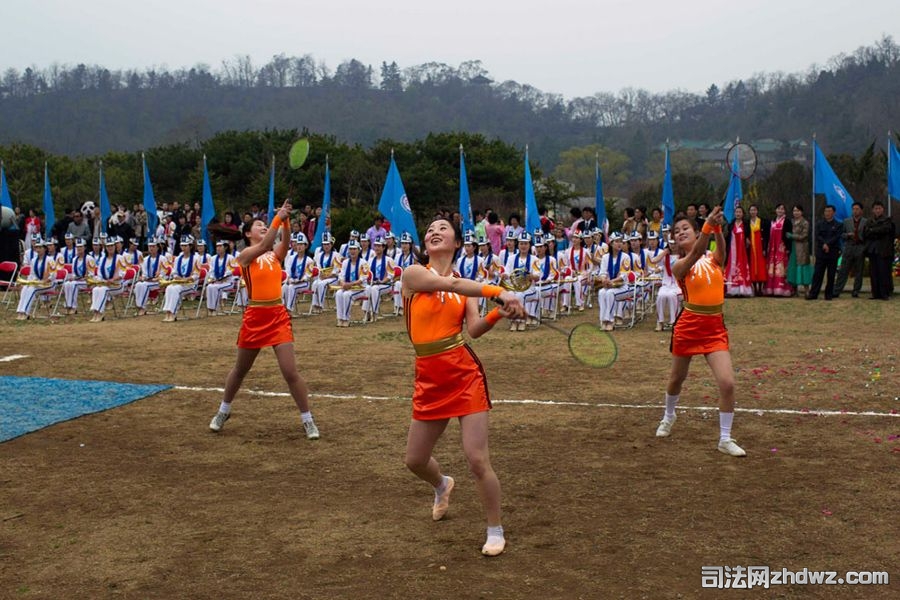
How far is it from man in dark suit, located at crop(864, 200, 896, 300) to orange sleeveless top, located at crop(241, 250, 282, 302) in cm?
1579

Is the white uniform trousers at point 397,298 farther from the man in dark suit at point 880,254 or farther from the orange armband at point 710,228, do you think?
the orange armband at point 710,228

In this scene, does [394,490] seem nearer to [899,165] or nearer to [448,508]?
[448,508]

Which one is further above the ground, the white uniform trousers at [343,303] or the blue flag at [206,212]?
the blue flag at [206,212]

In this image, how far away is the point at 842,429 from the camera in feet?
28.0

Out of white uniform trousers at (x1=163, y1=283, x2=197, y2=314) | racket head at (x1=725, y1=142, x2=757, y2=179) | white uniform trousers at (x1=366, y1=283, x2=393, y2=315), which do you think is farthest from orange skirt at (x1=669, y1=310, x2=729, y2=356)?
white uniform trousers at (x1=163, y1=283, x2=197, y2=314)

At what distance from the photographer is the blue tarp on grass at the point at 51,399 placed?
31.0 ft

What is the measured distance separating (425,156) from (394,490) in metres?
36.1

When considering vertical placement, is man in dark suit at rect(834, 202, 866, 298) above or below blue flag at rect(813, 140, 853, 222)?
below

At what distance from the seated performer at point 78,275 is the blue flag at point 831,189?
1665 cm

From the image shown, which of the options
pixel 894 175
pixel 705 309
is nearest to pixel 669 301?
pixel 894 175

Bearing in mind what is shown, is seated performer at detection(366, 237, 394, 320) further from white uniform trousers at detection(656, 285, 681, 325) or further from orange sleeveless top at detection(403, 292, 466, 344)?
orange sleeveless top at detection(403, 292, 466, 344)

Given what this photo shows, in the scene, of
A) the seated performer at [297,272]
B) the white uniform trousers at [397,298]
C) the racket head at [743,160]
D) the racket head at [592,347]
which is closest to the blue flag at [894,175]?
the white uniform trousers at [397,298]

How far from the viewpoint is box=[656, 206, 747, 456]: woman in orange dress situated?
783 centimetres

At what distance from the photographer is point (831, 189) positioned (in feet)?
68.0
